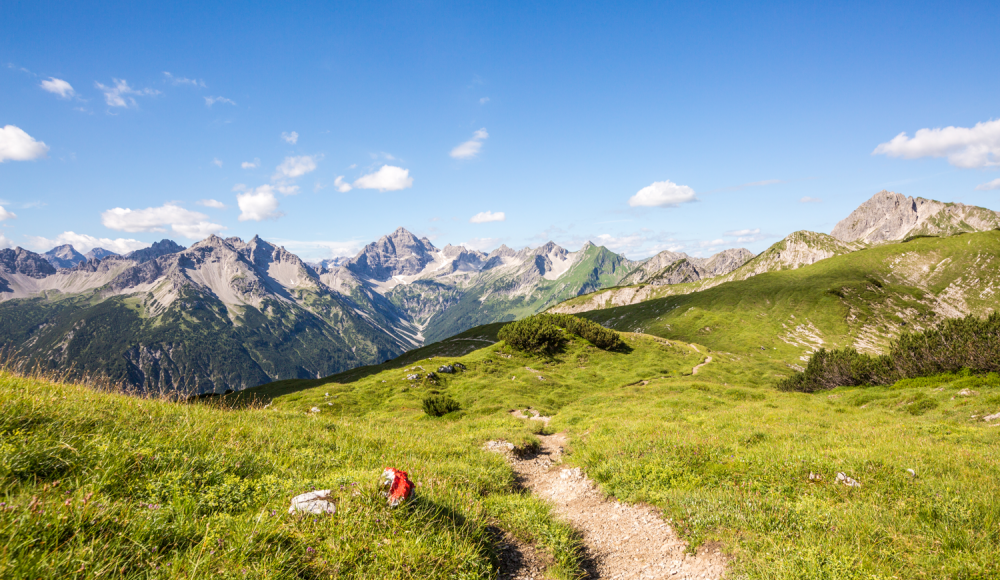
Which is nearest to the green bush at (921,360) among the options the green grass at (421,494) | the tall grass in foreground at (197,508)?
the green grass at (421,494)

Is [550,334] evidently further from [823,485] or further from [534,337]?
[823,485]

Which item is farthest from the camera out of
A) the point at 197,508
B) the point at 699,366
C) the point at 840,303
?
the point at 840,303

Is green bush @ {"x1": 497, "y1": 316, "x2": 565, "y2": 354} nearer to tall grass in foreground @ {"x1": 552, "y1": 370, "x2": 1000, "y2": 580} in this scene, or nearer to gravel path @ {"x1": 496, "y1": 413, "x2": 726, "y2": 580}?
tall grass in foreground @ {"x1": 552, "y1": 370, "x2": 1000, "y2": 580}

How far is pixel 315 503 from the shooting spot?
576cm

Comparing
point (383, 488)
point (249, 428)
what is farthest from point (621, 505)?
point (249, 428)

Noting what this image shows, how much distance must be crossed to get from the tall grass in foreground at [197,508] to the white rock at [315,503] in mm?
135

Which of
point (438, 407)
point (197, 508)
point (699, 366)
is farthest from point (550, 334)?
point (197, 508)

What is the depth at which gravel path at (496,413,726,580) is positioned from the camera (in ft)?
24.0

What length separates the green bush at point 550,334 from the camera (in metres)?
52.0

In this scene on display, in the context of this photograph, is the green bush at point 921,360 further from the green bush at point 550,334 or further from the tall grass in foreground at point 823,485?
the green bush at point 550,334

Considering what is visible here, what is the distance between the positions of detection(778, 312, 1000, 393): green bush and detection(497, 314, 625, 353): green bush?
21981 mm

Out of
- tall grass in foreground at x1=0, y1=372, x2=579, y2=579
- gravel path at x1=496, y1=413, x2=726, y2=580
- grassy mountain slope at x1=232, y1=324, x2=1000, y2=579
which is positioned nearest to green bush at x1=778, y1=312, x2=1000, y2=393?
grassy mountain slope at x1=232, y1=324, x2=1000, y2=579

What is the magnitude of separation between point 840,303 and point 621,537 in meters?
164

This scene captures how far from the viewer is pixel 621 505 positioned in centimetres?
1042
